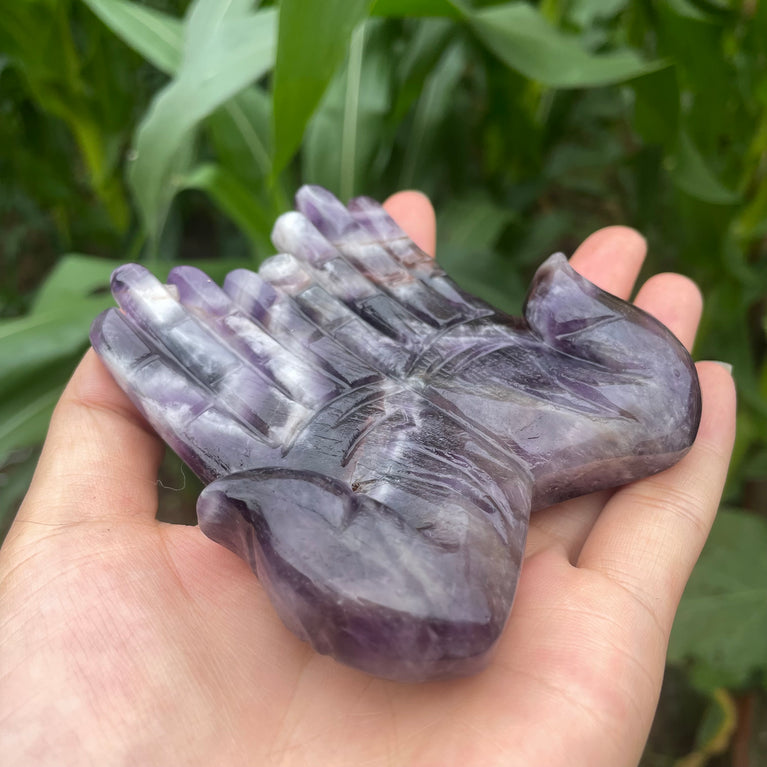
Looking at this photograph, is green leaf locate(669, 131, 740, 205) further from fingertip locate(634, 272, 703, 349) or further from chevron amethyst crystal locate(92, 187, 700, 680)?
chevron amethyst crystal locate(92, 187, 700, 680)

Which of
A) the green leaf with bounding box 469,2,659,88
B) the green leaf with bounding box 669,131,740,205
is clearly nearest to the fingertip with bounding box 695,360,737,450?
the green leaf with bounding box 669,131,740,205

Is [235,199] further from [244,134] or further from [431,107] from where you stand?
[431,107]

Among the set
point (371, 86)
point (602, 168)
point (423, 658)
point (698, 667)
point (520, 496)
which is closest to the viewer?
point (423, 658)

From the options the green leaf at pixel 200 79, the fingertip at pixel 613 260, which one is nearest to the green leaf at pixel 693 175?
the fingertip at pixel 613 260

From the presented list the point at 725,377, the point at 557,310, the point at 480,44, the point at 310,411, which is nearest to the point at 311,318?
the point at 310,411

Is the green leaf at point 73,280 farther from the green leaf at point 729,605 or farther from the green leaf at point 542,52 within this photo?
the green leaf at point 729,605

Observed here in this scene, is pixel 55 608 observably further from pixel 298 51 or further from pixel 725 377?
pixel 725 377
